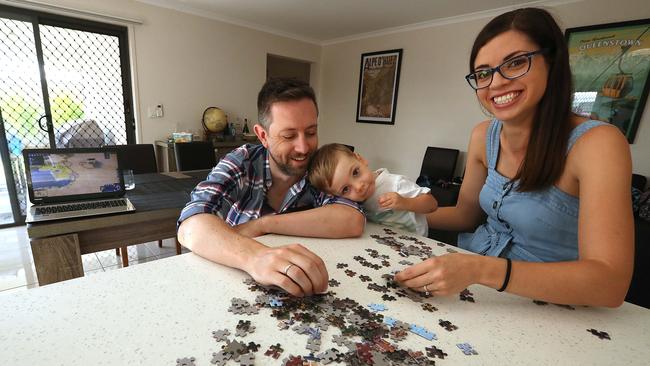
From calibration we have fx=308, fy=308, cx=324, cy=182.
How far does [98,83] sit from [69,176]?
3051 millimetres

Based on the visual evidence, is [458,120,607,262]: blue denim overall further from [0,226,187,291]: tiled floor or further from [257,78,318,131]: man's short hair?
[0,226,187,291]: tiled floor

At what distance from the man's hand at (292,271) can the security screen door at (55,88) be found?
4.60 metres

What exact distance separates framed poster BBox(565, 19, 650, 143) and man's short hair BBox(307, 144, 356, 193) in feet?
10.3

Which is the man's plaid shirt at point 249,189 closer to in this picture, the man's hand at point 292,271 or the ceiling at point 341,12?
the man's hand at point 292,271

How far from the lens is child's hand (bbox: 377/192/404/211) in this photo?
129cm

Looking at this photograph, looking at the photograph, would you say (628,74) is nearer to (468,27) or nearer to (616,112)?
(616,112)

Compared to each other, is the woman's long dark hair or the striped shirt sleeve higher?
the woman's long dark hair

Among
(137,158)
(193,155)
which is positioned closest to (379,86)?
(193,155)

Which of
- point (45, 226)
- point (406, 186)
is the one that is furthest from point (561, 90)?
point (45, 226)

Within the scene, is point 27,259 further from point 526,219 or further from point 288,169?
point 526,219

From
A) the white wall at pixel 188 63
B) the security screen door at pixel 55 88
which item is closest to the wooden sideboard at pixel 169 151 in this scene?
the white wall at pixel 188 63

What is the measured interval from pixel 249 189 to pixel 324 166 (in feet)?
1.16

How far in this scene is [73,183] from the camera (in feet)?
6.16

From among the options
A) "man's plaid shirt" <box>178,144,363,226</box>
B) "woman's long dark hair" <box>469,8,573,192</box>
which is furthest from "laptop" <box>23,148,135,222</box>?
"woman's long dark hair" <box>469,8,573,192</box>
